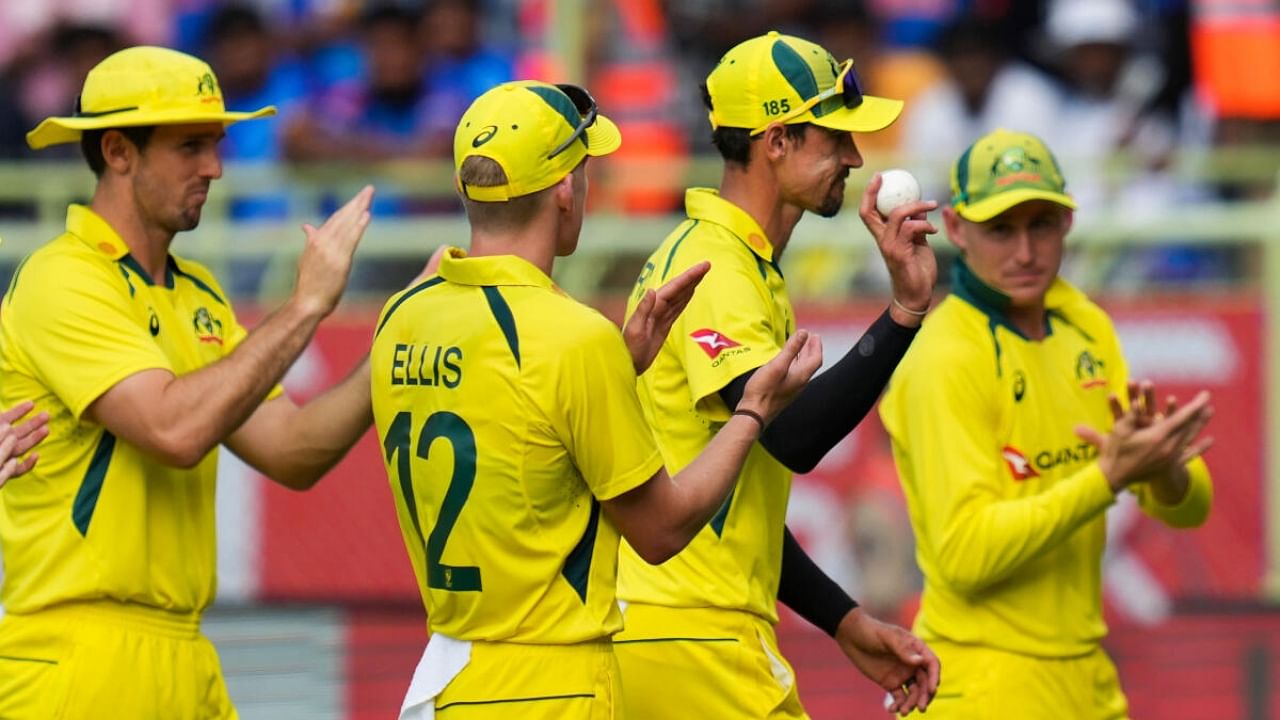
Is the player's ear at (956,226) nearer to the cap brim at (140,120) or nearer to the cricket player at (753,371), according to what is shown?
the cricket player at (753,371)

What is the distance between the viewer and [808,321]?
10.4 m

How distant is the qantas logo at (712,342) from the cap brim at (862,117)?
67cm

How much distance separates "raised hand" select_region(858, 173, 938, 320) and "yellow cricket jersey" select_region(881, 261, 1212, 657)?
2.98 ft

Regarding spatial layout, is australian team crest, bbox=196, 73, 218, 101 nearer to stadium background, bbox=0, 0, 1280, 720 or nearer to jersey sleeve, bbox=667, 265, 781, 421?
jersey sleeve, bbox=667, 265, 781, 421

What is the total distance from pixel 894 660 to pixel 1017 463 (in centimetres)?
70

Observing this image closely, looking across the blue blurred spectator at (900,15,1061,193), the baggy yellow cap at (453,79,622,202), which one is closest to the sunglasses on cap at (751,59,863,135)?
the baggy yellow cap at (453,79,622,202)

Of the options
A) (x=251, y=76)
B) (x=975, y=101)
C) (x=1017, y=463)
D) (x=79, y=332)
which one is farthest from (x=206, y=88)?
(x=251, y=76)

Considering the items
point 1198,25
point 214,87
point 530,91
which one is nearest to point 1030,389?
point 530,91

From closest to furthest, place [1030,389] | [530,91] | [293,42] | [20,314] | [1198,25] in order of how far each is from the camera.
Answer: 1. [530,91]
2. [20,314]
3. [1030,389]
4. [1198,25]
5. [293,42]

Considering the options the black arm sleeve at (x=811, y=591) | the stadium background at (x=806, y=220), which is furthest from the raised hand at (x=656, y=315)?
the stadium background at (x=806, y=220)

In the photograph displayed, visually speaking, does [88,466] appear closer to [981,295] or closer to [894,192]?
[894,192]

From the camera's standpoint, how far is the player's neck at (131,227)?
5973 millimetres

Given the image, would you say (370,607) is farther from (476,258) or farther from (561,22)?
(476,258)

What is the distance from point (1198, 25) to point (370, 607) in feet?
19.0
